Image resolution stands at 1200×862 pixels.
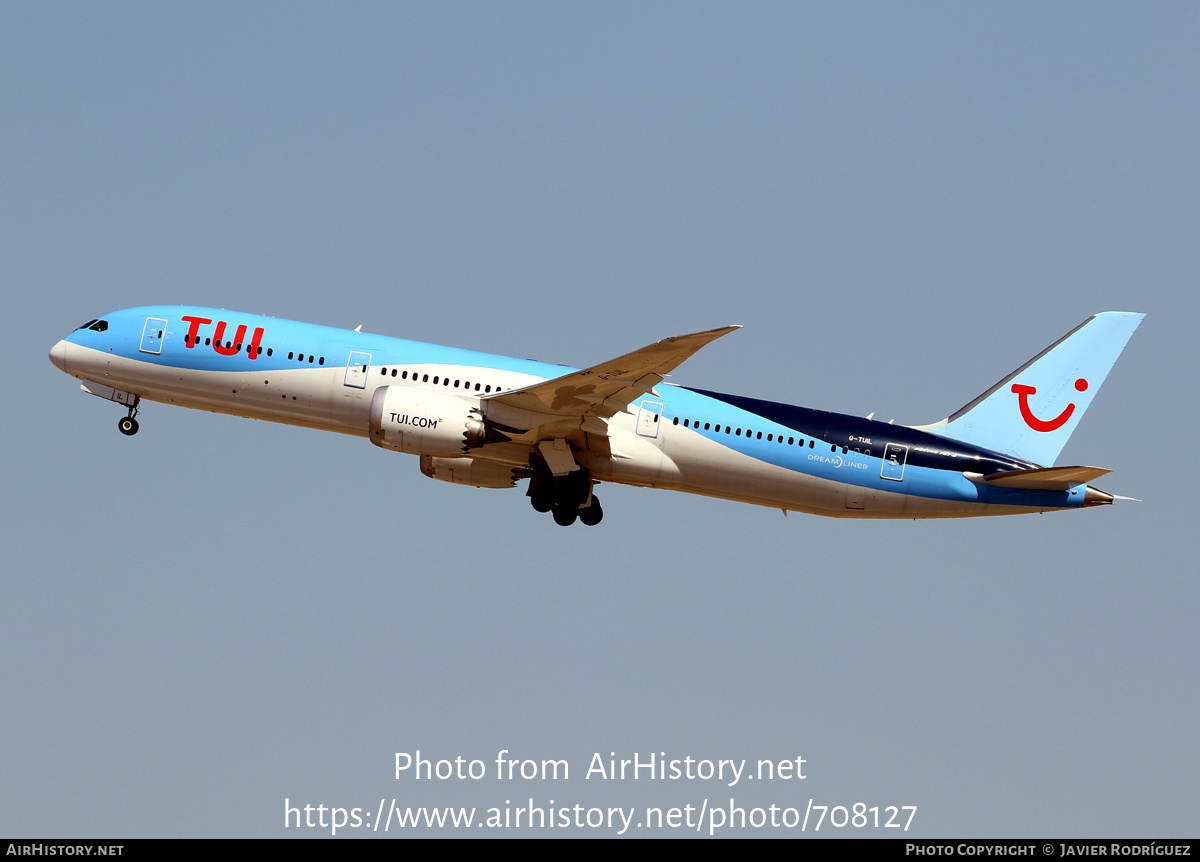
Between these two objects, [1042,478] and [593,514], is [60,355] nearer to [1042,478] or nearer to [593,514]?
[593,514]

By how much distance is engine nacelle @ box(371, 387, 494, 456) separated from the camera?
1401 inches

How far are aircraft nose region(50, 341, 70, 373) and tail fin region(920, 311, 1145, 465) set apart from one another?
25.4 metres

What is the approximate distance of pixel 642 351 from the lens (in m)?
33.0

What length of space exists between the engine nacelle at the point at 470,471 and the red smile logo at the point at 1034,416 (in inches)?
595

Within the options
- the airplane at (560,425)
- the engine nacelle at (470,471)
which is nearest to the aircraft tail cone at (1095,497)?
the airplane at (560,425)

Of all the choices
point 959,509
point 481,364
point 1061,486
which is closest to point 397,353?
point 481,364

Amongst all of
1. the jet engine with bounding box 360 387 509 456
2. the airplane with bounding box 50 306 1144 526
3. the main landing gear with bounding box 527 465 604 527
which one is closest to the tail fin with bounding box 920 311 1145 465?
the airplane with bounding box 50 306 1144 526

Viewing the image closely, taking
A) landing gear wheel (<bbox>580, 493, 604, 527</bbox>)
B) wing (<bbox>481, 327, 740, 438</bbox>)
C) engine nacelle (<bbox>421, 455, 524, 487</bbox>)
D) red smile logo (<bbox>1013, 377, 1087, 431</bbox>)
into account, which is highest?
red smile logo (<bbox>1013, 377, 1087, 431</bbox>)

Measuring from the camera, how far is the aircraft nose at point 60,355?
39031 millimetres

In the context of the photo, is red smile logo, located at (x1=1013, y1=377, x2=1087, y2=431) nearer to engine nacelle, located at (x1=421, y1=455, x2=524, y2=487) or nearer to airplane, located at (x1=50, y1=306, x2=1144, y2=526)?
airplane, located at (x1=50, y1=306, x2=1144, y2=526)

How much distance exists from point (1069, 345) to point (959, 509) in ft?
23.3

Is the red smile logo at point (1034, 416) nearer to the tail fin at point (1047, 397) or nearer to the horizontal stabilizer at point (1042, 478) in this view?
the tail fin at point (1047, 397)

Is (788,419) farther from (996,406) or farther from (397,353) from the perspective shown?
(397,353)

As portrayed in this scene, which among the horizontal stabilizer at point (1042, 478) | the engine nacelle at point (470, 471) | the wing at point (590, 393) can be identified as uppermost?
the wing at point (590, 393)
